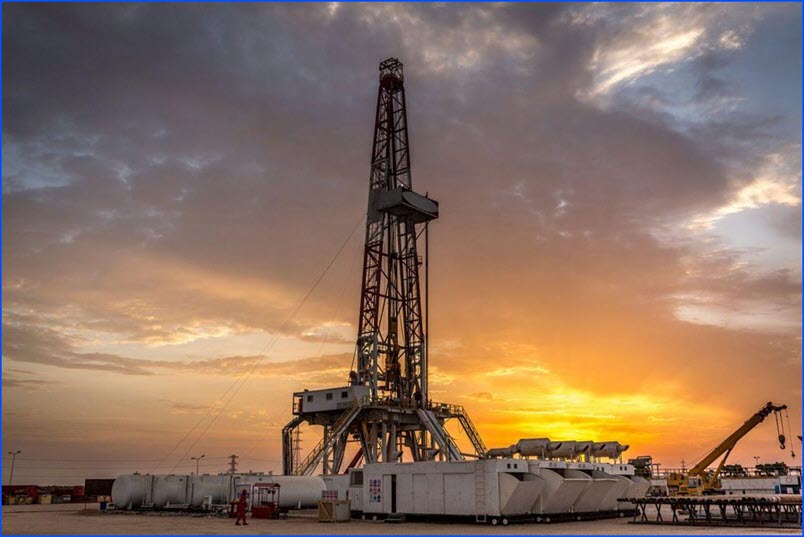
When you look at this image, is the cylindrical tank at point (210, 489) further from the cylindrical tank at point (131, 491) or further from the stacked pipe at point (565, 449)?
the stacked pipe at point (565, 449)

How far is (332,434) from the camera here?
50562 mm

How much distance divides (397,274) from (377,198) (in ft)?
19.5

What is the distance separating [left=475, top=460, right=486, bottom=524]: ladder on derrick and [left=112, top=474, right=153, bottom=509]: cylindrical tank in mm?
20901

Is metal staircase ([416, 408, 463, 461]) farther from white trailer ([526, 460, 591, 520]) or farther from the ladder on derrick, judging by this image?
the ladder on derrick

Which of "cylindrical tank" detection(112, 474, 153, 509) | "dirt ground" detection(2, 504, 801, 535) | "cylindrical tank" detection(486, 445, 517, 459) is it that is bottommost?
"dirt ground" detection(2, 504, 801, 535)

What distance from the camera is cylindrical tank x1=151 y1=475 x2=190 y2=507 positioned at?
132 ft

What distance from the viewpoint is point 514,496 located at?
29625mm

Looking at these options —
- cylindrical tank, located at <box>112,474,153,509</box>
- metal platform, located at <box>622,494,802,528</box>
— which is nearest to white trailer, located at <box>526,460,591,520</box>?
metal platform, located at <box>622,494,802,528</box>

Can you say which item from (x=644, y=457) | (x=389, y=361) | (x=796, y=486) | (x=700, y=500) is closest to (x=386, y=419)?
(x=389, y=361)

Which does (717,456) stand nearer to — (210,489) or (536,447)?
(536,447)

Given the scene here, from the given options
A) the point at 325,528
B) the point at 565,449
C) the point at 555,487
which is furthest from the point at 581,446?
the point at 325,528

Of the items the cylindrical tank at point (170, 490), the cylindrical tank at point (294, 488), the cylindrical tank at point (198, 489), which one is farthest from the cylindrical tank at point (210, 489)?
the cylindrical tank at point (294, 488)

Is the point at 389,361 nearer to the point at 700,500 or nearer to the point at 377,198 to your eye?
the point at 377,198

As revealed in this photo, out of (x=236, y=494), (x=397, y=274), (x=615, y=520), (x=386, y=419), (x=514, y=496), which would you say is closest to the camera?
(x=514, y=496)
